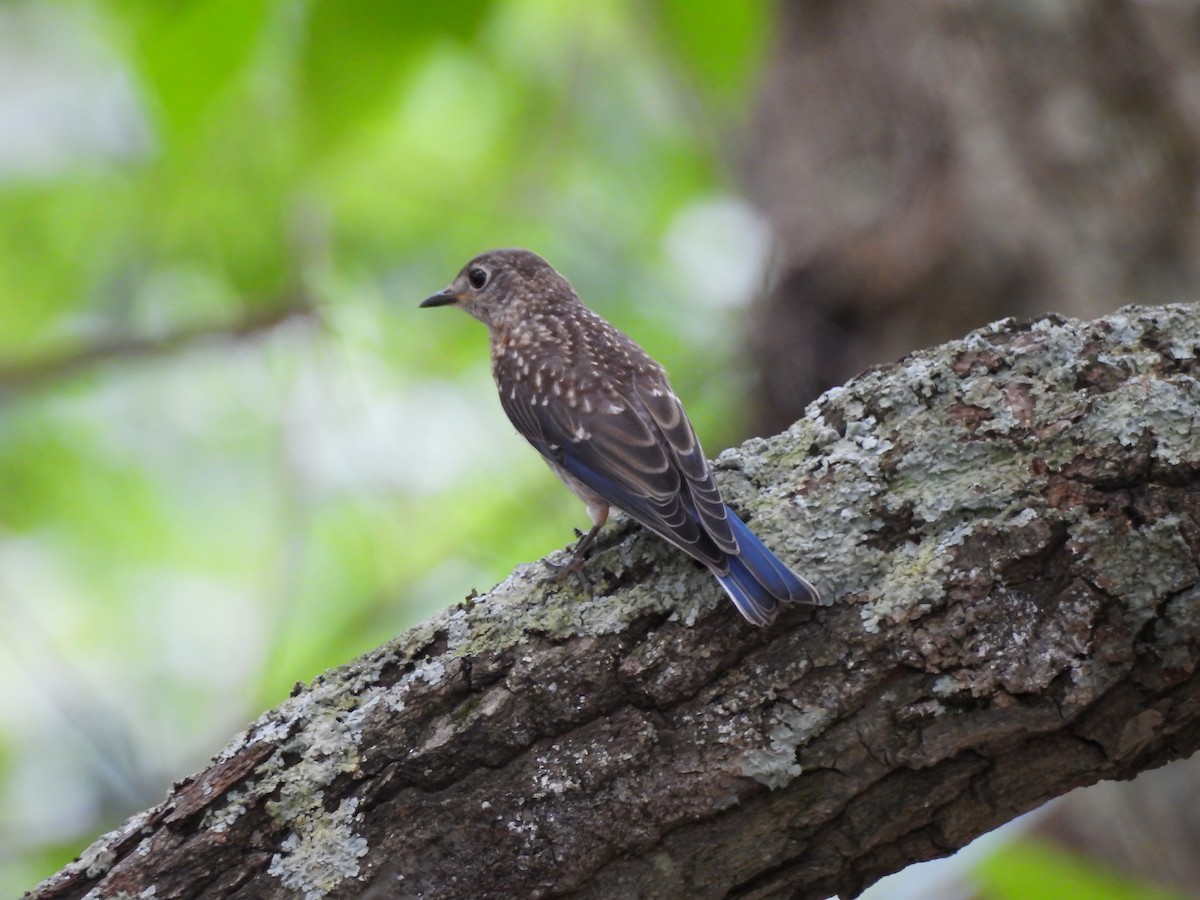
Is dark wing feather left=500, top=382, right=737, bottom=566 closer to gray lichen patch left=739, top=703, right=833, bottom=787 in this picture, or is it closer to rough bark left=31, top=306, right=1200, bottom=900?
rough bark left=31, top=306, right=1200, bottom=900

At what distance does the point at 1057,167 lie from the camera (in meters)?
4.13

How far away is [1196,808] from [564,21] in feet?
15.1

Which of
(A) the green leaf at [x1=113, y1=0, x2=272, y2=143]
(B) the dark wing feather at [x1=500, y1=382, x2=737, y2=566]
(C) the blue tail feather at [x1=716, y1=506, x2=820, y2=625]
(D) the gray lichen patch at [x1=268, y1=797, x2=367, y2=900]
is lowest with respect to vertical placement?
(C) the blue tail feather at [x1=716, y1=506, x2=820, y2=625]

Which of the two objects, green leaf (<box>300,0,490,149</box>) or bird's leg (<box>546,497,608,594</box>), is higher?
green leaf (<box>300,0,490,149</box>)

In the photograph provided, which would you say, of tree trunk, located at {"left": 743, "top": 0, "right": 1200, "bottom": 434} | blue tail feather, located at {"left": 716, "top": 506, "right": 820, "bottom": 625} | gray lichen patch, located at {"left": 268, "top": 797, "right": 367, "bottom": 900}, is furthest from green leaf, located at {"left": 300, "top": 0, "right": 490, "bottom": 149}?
tree trunk, located at {"left": 743, "top": 0, "right": 1200, "bottom": 434}

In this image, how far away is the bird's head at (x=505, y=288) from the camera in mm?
4188

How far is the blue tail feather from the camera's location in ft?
6.53

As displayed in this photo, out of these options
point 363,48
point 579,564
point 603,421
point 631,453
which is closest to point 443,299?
point 603,421

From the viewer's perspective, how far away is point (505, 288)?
4.40 m

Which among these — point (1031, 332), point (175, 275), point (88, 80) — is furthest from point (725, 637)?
point (88, 80)

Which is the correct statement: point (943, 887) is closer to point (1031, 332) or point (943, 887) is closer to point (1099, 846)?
point (1099, 846)

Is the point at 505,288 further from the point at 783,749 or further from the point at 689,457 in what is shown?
the point at 783,749

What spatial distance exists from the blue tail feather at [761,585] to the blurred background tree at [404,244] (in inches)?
33.2

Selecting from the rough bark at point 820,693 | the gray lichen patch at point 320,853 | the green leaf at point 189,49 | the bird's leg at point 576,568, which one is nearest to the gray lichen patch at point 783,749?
the rough bark at point 820,693
